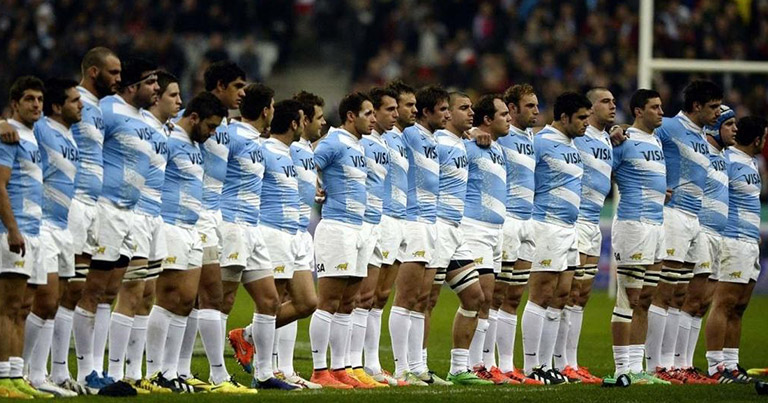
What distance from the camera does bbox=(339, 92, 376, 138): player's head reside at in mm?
13195

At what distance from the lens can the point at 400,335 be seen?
13.4 m

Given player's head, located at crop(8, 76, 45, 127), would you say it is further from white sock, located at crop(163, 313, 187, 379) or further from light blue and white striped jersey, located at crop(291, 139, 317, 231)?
light blue and white striped jersey, located at crop(291, 139, 317, 231)

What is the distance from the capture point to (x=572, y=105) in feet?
46.1

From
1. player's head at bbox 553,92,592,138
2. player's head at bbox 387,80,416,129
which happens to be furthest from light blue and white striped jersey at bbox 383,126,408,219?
player's head at bbox 553,92,592,138

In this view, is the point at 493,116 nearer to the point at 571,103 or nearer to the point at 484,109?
the point at 484,109

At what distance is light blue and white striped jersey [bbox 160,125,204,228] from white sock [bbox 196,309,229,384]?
29.2 inches

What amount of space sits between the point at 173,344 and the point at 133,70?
2.15m

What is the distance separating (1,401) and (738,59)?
20933 mm

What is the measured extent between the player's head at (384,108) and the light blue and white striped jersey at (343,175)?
0.40 m

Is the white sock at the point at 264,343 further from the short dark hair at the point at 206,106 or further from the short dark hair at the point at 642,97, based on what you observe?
the short dark hair at the point at 642,97

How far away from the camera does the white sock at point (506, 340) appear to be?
1394cm

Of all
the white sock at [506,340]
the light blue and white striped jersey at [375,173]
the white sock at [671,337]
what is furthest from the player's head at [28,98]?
the white sock at [671,337]

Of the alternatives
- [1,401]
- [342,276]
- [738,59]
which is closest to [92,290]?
[1,401]

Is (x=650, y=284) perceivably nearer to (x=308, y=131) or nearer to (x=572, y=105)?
(x=572, y=105)
